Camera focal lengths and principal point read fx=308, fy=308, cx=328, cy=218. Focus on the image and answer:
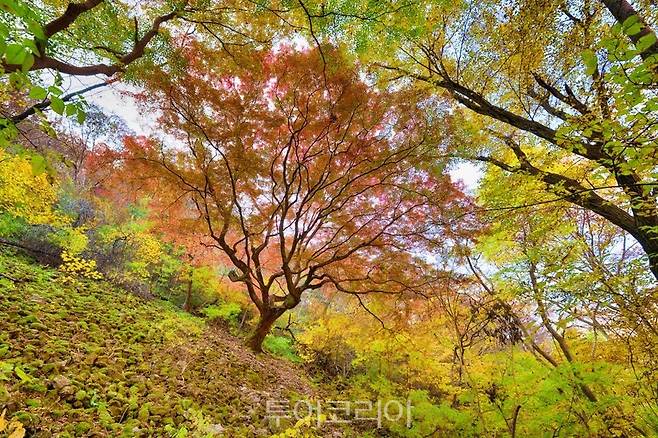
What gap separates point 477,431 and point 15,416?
20.9ft

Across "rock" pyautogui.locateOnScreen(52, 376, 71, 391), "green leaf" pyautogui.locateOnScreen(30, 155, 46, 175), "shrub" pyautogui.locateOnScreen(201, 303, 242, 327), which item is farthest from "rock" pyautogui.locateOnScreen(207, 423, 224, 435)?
"shrub" pyautogui.locateOnScreen(201, 303, 242, 327)

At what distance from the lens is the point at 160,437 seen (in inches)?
113

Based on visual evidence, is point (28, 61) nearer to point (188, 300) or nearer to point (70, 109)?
point (70, 109)

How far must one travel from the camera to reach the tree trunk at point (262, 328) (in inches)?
284

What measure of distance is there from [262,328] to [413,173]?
5.14 meters

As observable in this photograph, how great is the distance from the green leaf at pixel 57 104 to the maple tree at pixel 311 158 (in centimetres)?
427

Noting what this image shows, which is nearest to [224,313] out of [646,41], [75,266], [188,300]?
[188,300]

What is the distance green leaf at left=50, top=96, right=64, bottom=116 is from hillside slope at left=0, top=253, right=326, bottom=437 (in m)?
1.30

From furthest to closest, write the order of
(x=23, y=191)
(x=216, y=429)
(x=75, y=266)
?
(x=75, y=266) < (x=23, y=191) < (x=216, y=429)

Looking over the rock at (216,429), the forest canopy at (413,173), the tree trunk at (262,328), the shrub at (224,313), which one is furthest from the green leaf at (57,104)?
the shrub at (224,313)

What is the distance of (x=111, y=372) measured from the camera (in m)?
3.71

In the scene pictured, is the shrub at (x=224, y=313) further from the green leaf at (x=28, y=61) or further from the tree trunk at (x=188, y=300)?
the green leaf at (x=28, y=61)

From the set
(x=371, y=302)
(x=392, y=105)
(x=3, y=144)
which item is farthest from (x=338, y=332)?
(x=3, y=144)

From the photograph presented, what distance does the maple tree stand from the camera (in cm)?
500
